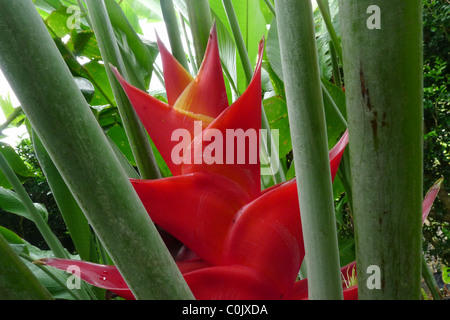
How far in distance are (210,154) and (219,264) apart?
0.06 metres

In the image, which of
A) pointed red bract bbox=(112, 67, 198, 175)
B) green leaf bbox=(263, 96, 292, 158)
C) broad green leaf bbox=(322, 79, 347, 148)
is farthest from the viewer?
green leaf bbox=(263, 96, 292, 158)

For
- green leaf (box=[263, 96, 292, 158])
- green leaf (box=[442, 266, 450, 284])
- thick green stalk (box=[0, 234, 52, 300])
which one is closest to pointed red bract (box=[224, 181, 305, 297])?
thick green stalk (box=[0, 234, 52, 300])

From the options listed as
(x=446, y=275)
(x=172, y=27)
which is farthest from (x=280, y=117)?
(x=446, y=275)

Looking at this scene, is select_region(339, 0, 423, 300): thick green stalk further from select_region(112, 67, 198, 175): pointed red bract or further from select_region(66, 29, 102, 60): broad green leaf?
select_region(66, 29, 102, 60): broad green leaf

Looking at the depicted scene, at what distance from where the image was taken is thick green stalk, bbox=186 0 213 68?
0.26 metres

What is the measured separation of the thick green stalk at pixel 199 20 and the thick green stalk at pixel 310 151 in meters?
0.12

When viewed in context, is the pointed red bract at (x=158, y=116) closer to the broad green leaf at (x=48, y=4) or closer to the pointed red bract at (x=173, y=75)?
the pointed red bract at (x=173, y=75)

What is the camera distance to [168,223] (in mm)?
218

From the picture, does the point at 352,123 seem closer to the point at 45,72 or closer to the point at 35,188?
the point at 45,72

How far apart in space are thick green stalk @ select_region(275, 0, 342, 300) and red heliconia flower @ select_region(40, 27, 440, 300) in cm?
4

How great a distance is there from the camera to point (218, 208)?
8.3 inches

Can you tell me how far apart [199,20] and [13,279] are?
20cm

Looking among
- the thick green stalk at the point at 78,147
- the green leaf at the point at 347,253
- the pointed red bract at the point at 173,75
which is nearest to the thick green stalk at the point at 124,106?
the pointed red bract at the point at 173,75

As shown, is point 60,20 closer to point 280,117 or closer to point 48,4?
point 48,4
